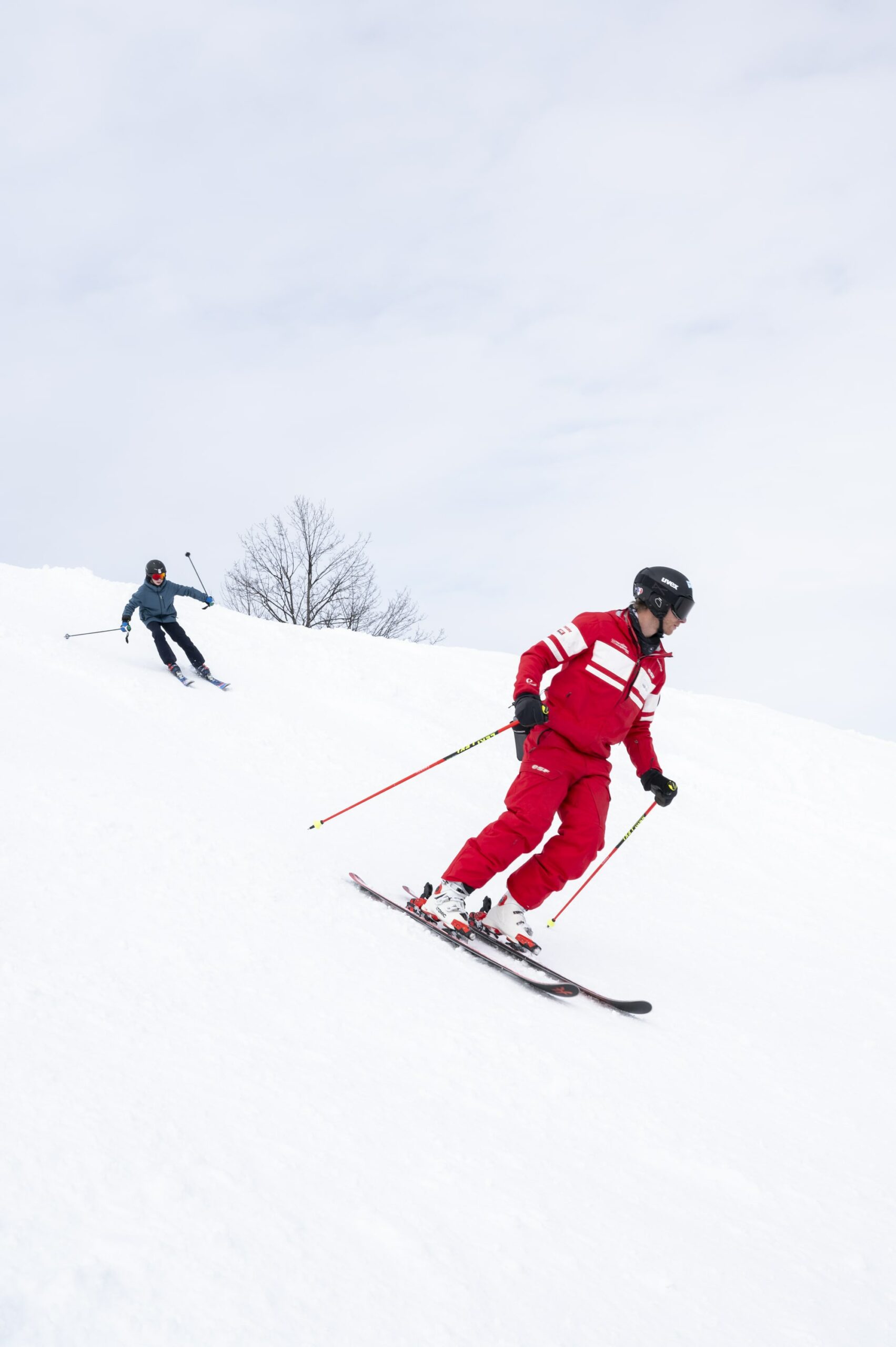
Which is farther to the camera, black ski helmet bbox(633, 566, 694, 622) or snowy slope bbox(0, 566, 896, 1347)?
black ski helmet bbox(633, 566, 694, 622)

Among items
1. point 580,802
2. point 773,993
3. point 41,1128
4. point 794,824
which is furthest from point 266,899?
point 794,824

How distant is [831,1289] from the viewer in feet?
6.95

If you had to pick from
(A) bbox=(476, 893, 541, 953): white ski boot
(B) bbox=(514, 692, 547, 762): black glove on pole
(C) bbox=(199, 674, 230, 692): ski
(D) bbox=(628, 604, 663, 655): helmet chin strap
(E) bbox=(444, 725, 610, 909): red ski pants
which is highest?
(D) bbox=(628, 604, 663, 655): helmet chin strap

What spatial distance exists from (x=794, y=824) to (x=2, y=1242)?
8.95 m

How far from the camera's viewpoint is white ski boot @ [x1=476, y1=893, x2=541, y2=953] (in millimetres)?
4270

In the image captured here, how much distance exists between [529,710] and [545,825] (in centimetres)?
61

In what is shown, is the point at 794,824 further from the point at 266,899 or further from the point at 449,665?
the point at 266,899

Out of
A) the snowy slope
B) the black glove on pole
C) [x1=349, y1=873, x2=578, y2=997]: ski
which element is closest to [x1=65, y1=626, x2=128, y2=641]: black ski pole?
the snowy slope

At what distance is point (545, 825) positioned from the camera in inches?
168

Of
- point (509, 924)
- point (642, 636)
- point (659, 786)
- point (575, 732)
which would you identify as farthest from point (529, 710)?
point (509, 924)

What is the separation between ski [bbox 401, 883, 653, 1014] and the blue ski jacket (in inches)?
243

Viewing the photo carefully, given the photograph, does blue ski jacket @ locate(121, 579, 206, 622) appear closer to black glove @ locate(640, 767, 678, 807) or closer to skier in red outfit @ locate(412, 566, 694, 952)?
skier in red outfit @ locate(412, 566, 694, 952)

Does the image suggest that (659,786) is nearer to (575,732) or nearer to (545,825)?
(575,732)

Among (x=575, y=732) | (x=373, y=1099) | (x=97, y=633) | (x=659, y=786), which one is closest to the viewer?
(x=373, y=1099)
